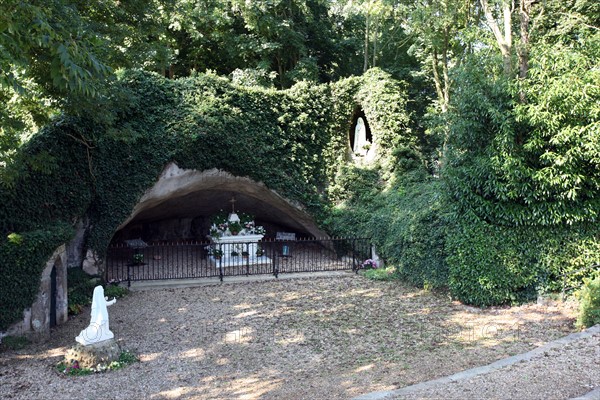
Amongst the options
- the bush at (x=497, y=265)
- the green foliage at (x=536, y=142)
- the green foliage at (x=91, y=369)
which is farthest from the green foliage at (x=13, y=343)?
the green foliage at (x=536, y=142)

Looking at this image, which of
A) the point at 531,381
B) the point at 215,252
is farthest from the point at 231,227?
the point at 531,381

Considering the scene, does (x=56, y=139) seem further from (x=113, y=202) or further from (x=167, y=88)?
(x=167, y=88)

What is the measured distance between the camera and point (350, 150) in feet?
55.9

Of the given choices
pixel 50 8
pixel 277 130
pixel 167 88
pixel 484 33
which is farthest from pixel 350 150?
pixel 50 8

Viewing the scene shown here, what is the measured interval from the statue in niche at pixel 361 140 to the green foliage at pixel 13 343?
12640 millimetres

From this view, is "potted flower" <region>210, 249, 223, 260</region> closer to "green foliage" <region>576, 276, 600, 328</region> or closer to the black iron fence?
the black iron fence

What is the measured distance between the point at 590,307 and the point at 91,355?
26.5 ft

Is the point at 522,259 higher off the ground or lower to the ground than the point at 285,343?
higher

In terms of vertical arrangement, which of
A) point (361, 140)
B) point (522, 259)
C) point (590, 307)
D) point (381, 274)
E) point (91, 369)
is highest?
point (361, 140)

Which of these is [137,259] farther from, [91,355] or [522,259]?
[522,259]

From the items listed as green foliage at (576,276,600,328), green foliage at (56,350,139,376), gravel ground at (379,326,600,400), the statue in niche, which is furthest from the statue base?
the statue in niche

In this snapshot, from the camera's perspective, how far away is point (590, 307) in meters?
7.24

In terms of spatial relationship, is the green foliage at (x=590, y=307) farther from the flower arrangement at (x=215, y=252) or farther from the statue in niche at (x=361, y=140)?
the statue in niche at (x=361, y=140)

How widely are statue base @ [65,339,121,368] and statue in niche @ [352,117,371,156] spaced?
12.3 metres
